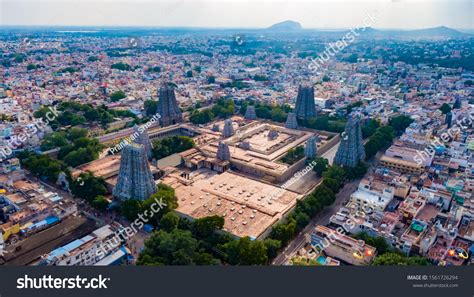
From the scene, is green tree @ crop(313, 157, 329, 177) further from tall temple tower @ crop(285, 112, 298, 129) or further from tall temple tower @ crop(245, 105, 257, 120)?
tall temple tower @ crop(245, 105, 257, 120)

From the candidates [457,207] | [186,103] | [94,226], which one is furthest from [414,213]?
[186,103]

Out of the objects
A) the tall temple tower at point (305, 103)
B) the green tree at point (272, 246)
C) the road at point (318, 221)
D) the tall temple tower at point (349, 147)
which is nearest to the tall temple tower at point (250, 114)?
the tall temple tower at point (305, 103)

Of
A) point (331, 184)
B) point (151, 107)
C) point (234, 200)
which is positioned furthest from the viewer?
point (151, 107)

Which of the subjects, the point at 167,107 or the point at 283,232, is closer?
the point at 283,232

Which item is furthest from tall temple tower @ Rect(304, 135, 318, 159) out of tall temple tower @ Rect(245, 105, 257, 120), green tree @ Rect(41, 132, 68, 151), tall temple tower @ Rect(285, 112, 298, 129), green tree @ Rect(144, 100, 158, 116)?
green tree @ Rect(41, 132, 68, 151)

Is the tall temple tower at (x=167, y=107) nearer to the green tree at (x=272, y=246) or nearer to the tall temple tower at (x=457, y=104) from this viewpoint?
the green tree at (x=272, y=246)

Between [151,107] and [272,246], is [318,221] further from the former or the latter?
[151,107]

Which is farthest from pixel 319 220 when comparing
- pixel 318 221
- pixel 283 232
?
pixel 283 232
